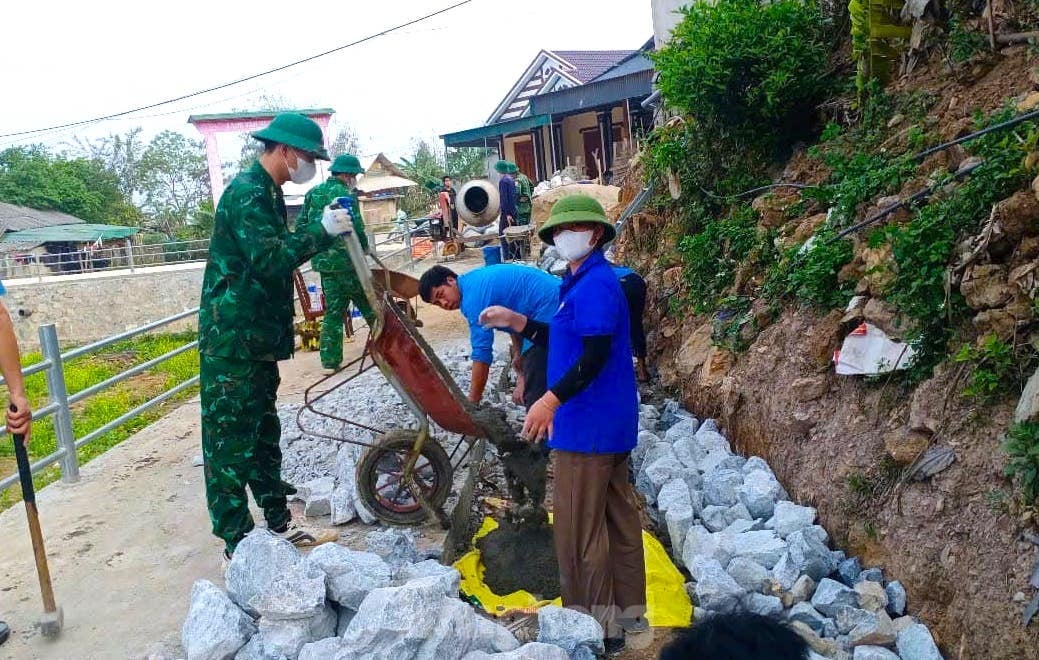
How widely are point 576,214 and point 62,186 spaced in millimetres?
37910

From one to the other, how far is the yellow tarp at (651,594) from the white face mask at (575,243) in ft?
4.34

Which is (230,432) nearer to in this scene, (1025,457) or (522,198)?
(1025,457)

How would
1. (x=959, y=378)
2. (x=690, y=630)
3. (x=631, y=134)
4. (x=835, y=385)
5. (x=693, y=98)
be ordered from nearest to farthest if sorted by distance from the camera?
1. (x=690, y=630)
2. (x=959, y=378)
3. (x=835, y=385)
4. (x=693, y=98)
5. (x=631, y=134)

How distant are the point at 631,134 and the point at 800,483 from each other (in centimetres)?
1575

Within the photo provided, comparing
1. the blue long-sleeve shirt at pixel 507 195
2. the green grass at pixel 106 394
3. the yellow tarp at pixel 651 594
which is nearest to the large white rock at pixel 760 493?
the yellow tarp at pixel 651 594

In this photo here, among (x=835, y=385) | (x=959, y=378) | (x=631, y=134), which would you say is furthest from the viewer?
(x=631, y=134)

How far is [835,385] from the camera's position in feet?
13.4

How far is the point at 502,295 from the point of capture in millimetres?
4188

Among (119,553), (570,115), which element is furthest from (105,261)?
(119,553)

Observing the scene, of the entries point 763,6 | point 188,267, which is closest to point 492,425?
point 763,6

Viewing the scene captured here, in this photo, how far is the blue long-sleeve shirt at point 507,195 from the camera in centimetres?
1189

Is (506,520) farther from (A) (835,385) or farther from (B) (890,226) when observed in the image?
(B) (890,226)

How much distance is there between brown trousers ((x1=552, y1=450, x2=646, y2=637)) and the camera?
3062 mm

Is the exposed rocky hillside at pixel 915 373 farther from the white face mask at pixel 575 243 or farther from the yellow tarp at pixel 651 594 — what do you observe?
the white face mask at pixel 575 243
